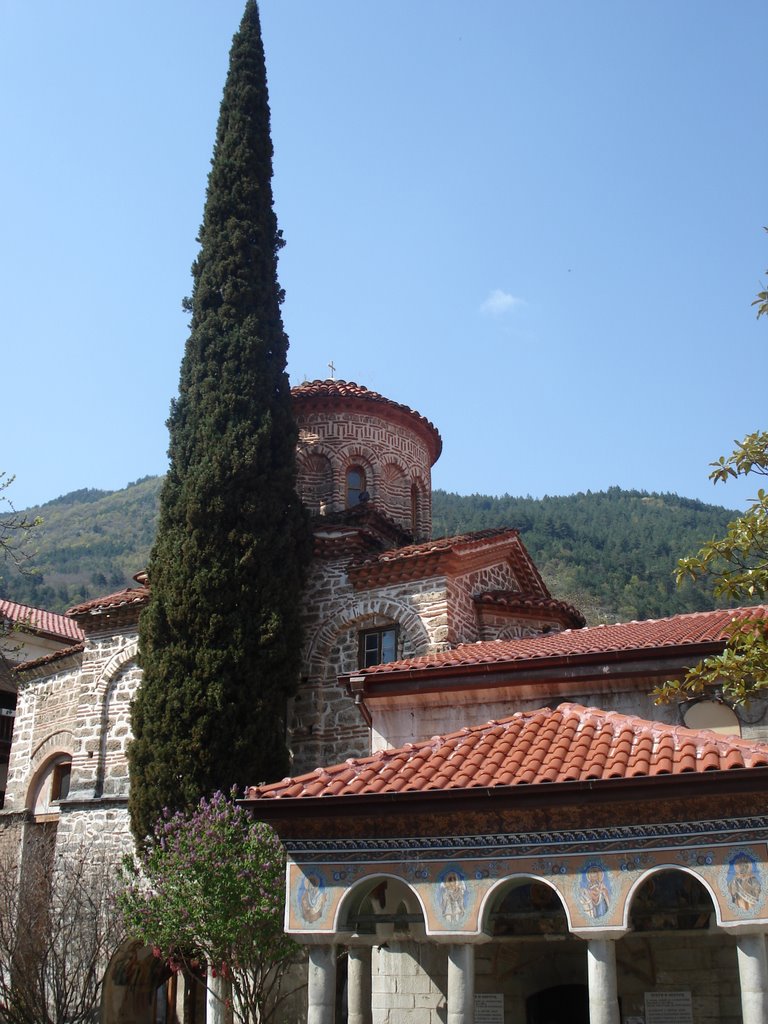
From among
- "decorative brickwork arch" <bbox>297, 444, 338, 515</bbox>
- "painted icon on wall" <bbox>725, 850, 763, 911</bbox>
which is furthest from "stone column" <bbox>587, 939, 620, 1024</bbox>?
"decorative brickwork arch" <bbox>297, 444, 338, 515</bbox>

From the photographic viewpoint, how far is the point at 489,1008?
33.0 ft

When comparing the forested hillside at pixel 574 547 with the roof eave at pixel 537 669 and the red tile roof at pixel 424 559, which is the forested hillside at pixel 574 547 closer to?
the red tile roof at pixel 424 559

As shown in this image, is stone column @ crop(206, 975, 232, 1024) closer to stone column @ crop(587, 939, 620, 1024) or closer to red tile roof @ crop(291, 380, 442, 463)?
stone column @ crop(587, 939, 620, 1024)

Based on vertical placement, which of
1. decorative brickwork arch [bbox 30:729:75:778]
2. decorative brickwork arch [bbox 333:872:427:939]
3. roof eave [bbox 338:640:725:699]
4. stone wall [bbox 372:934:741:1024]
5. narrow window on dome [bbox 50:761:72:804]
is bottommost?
stone wall [bbox 372:934:741:1024]

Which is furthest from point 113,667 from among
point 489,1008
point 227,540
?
point 489,1008

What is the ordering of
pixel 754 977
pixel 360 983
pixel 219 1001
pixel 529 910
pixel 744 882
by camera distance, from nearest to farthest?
1. pixel 754 977
2. pixel 744 882
3. pixel 529 910
4. pixel 360 983
5. pixel 219 1001

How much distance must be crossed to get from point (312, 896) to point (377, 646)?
24.7 feet

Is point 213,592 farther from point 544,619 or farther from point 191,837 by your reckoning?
point 544,619

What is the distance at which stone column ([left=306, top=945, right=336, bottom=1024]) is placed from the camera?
8155mm

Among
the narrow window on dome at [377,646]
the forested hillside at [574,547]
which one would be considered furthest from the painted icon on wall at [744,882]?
the forested hillside at [574,547]

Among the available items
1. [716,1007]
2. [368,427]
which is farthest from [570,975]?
[368,427]

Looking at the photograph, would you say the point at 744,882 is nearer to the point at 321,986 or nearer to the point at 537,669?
the point at 321,986

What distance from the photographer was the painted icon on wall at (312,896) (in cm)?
833

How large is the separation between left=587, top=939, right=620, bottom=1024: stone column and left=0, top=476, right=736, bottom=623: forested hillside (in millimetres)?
31565
